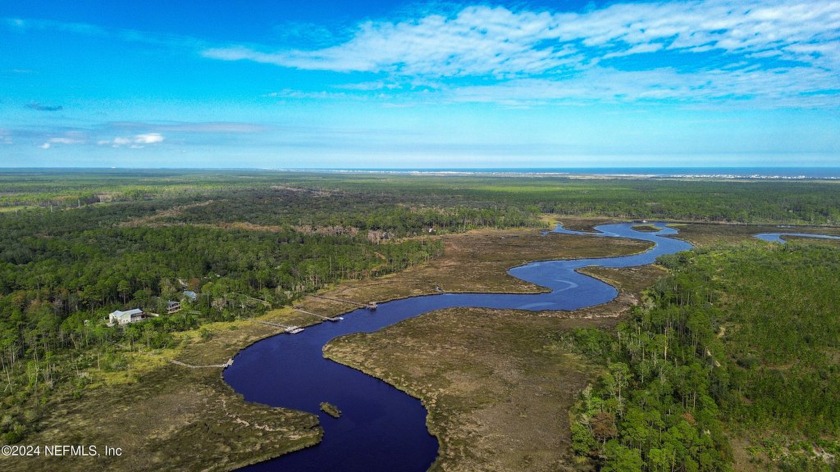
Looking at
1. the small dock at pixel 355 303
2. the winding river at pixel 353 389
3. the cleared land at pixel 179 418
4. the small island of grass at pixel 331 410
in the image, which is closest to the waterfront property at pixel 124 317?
the cleared land at pixel 179 418

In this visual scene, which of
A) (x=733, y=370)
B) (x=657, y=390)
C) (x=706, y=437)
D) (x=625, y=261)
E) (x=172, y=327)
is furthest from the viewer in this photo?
(x=625, y=261)

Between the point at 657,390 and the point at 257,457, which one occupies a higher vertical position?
the point at 657,390

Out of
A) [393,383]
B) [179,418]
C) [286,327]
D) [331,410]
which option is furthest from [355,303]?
[179,418]

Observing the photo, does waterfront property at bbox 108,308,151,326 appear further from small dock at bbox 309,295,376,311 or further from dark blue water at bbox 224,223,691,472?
small dock at bbox 309,295,376,311

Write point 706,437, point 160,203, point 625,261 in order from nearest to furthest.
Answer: point 706,437
point 625,261
point 160,203

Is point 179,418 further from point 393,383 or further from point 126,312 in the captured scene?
point 126,312

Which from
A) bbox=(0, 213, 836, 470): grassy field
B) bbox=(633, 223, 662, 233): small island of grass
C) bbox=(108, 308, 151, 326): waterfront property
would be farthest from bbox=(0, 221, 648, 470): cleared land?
bbox=(633, 223, 662, 233): small island of grass

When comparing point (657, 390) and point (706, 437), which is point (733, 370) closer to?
point (657, 390)

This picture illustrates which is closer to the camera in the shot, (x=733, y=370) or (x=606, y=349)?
(x=733, y=370)

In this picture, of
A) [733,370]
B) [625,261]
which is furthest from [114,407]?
[625,261]
